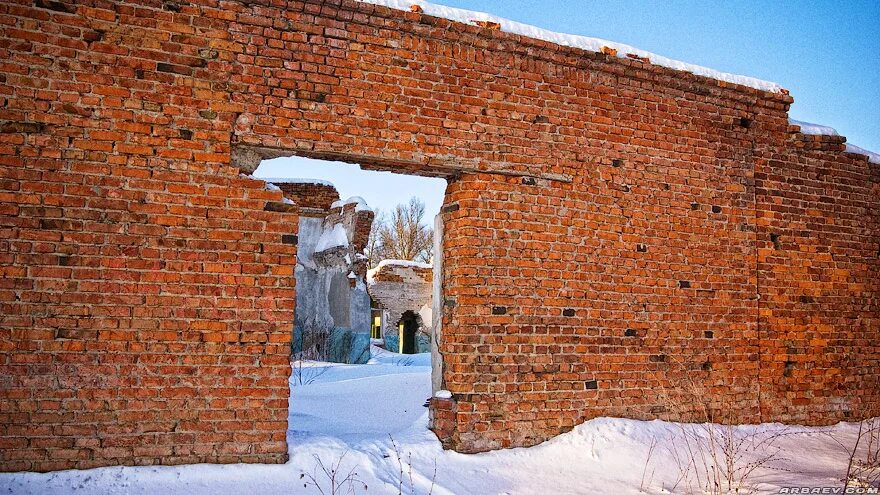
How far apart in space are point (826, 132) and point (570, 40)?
317cm

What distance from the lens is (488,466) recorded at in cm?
405

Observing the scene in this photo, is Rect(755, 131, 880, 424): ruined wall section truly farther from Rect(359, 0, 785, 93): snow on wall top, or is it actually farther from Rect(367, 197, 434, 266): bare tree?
Rect(367, 197, 434, 266): bare tree

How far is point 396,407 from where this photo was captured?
20.0 ft

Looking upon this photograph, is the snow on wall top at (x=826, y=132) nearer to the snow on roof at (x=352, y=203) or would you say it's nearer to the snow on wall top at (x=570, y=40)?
the snow on wall top at (x=570, y=40)

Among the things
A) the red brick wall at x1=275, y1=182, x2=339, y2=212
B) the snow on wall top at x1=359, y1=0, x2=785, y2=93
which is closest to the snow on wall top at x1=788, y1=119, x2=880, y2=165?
the snow on wall top at x1=359, y1=0, x2=785, y2=93

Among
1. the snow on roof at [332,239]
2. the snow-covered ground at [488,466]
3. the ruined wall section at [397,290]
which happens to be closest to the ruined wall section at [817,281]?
the snow-covered ground at [488,466]

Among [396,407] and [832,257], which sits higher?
[832,257]

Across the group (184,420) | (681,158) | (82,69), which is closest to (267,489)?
(184,420)

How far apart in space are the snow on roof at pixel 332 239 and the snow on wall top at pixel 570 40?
29.0ft

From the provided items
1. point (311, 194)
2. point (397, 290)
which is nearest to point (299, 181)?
A: point (311, 194)

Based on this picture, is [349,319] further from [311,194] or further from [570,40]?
[570,40]

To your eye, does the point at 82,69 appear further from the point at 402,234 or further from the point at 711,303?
the point at 402,234

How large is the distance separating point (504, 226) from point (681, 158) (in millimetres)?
1978

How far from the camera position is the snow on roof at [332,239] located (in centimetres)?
1289
